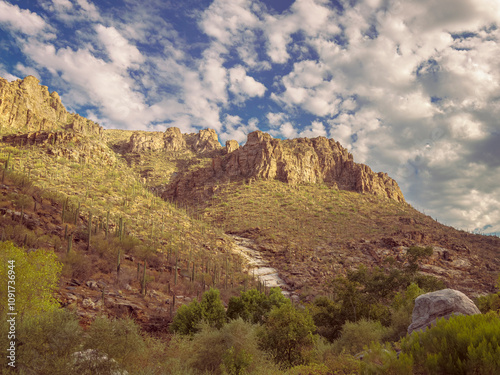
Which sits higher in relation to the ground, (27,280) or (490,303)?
(490,303)

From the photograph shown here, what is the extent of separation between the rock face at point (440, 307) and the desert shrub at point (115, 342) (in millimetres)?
10518

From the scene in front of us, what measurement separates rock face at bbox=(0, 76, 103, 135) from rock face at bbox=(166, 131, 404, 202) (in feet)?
132

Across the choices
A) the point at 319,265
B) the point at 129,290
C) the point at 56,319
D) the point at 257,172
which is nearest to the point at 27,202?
the point at 129,290

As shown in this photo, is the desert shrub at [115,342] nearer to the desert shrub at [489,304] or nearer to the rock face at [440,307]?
the rock face at [440,307]

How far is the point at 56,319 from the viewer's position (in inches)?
358

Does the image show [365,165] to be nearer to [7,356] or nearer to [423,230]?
[423,230]

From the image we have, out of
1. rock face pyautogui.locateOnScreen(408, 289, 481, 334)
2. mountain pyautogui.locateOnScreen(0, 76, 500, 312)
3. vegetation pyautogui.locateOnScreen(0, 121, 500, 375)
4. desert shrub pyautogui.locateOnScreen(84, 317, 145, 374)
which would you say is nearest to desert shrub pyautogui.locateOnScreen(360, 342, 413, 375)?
vegetation pyautogui.locateOnScreen(0, 121, 500, 375)

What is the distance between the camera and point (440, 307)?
34.2ft

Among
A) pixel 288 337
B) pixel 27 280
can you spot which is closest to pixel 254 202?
pixel 288 337

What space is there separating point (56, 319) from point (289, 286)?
38.9m

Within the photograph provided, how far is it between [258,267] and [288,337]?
3463cm

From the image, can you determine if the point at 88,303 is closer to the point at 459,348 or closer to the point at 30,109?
the point at 459,348

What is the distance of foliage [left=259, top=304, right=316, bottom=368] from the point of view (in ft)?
52.1

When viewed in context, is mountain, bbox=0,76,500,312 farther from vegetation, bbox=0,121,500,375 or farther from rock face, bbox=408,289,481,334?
rock face, bbox=408,289,481,334
